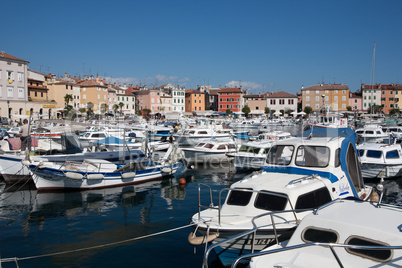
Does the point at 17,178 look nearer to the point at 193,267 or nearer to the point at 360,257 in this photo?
the point at 193,267

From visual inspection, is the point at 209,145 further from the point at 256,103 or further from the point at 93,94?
the point at 256,103

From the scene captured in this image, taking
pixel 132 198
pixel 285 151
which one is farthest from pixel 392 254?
pixel 132 198

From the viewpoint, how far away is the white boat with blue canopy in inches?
334

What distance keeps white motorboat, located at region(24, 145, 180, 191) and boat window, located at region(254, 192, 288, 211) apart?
493 inches

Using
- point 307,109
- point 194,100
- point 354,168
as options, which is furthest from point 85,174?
point 194,100

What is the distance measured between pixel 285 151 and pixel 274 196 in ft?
14.1

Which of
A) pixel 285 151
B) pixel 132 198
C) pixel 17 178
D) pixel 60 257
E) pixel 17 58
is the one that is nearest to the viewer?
pixel 60 257

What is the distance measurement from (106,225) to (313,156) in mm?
8744

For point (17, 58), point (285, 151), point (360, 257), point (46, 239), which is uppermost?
point (17, 58)

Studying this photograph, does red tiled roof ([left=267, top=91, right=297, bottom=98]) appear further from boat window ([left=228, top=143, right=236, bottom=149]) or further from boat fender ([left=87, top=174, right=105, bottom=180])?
boat fender ([left=87, top=174, right=105, bottom=180])

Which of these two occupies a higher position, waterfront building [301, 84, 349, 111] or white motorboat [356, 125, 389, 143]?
waterfront building [301, 84, 349, 111]

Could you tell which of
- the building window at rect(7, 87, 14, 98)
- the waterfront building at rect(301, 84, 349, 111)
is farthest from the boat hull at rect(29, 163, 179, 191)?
the waterfront building at rect(301, 84, 349, 111)

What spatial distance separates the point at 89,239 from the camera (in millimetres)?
12336

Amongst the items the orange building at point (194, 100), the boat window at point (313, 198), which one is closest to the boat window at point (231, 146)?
the boat window at point (313, 198)
